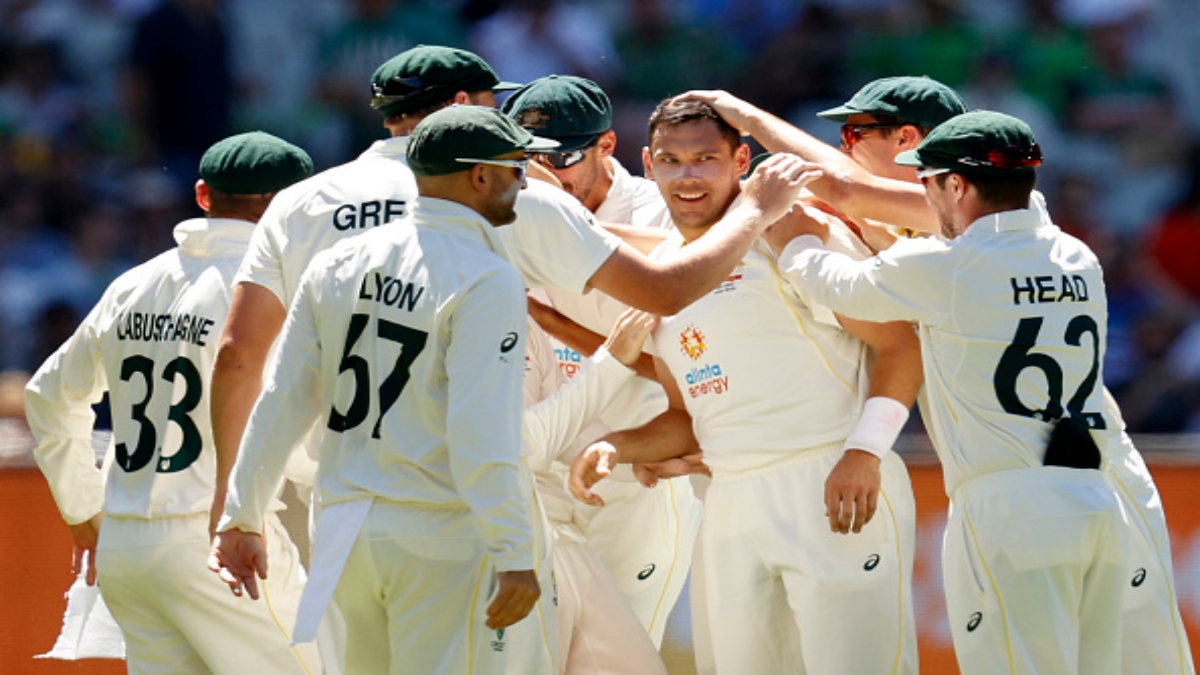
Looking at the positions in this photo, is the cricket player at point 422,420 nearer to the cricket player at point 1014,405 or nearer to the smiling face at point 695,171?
the smiling face at point 695,171

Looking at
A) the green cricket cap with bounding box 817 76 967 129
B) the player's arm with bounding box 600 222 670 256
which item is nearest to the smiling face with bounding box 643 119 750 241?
the player's arm with bounding box 600 222 670 256

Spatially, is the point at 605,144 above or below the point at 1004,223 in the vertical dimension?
above

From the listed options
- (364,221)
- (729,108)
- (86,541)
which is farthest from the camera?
(86,541)

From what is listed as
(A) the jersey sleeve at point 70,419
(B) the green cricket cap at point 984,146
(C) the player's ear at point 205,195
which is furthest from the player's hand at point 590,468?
(A) the jersey sleeve at point 70,419

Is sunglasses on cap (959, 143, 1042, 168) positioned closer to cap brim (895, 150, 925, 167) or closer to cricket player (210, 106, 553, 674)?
cap brim (895, 150, 925, 167)

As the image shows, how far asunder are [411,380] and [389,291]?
0.23 metres

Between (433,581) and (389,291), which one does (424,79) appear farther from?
(433,581)

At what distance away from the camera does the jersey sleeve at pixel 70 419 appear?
6.21m

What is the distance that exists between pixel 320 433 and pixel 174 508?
23.8 inches

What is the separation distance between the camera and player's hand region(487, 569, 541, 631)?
448cm

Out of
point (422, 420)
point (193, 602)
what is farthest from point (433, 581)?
point (193, 602)

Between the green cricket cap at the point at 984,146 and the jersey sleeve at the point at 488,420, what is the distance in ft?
4.81

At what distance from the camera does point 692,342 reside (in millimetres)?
5840

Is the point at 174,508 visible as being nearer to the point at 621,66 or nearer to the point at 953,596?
the point at 953,596
